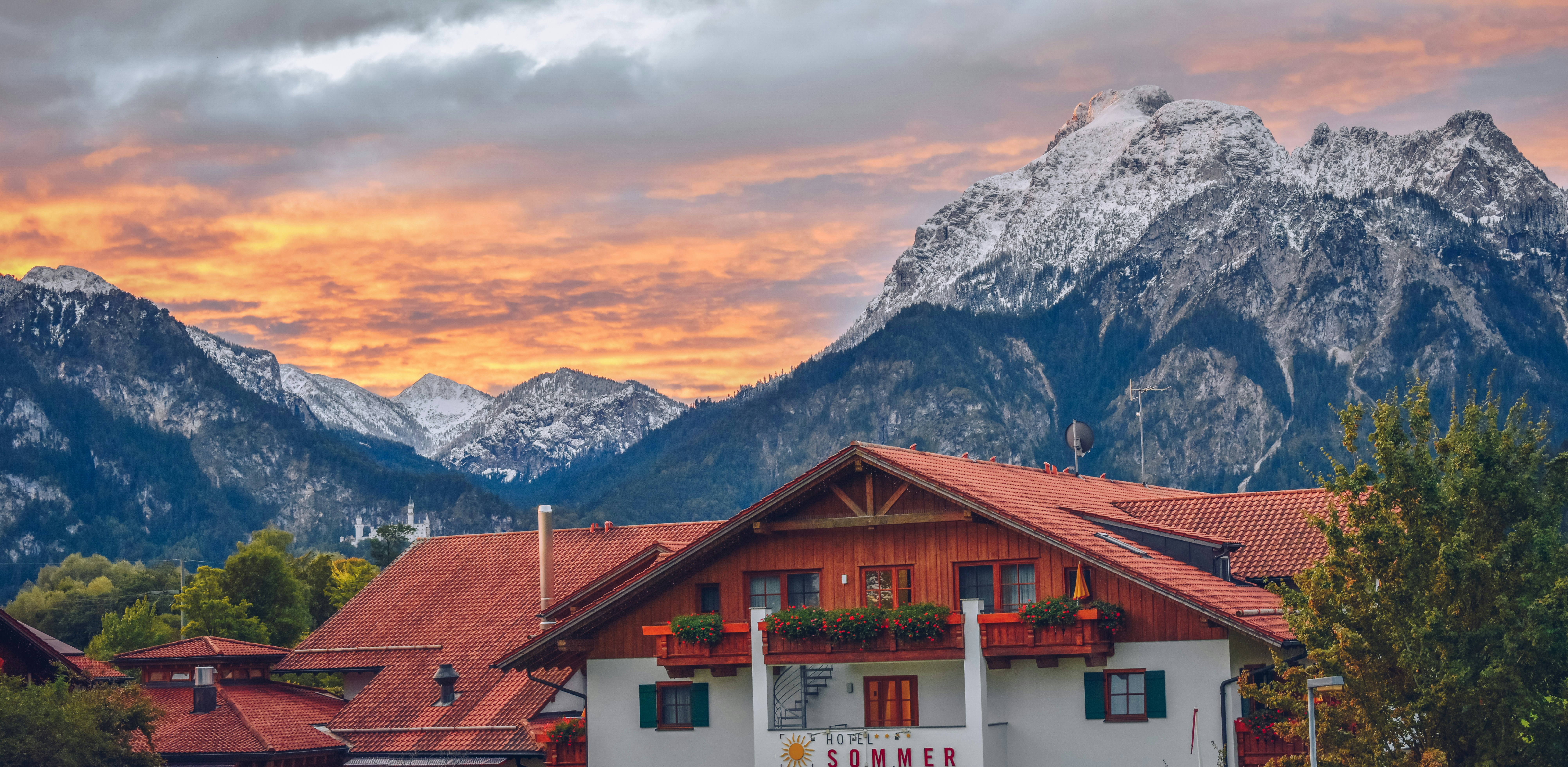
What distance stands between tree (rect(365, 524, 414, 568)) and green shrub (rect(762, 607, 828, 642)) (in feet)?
399

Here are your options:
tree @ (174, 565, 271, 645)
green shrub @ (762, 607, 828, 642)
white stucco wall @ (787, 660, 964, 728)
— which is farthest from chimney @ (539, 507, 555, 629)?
tree @ (174, 565, 271, 645)

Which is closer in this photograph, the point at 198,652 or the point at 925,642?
the point at 925,642

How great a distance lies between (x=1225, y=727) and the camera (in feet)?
125

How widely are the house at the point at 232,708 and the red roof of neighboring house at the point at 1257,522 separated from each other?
83.3 ft

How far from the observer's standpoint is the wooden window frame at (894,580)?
42.0m

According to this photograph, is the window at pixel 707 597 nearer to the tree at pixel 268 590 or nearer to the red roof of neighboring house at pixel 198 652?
the red roof of neighboring house at pixel 198 652

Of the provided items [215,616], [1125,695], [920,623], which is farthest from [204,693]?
[215,616]

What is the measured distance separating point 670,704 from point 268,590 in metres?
79.5

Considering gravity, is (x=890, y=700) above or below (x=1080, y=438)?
below

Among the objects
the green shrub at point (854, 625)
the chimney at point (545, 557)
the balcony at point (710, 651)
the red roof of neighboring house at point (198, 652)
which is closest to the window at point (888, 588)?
the green shrub at point (854, 625)

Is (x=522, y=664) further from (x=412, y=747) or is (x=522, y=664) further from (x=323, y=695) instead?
(x=323, y=695)

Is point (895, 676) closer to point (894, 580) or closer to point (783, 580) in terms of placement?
point (894, 580)

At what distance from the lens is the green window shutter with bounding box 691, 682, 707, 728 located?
43.9 metres

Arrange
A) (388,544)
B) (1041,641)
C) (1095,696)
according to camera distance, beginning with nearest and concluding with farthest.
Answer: (1041,641) → (1095,696) → (388,544)
